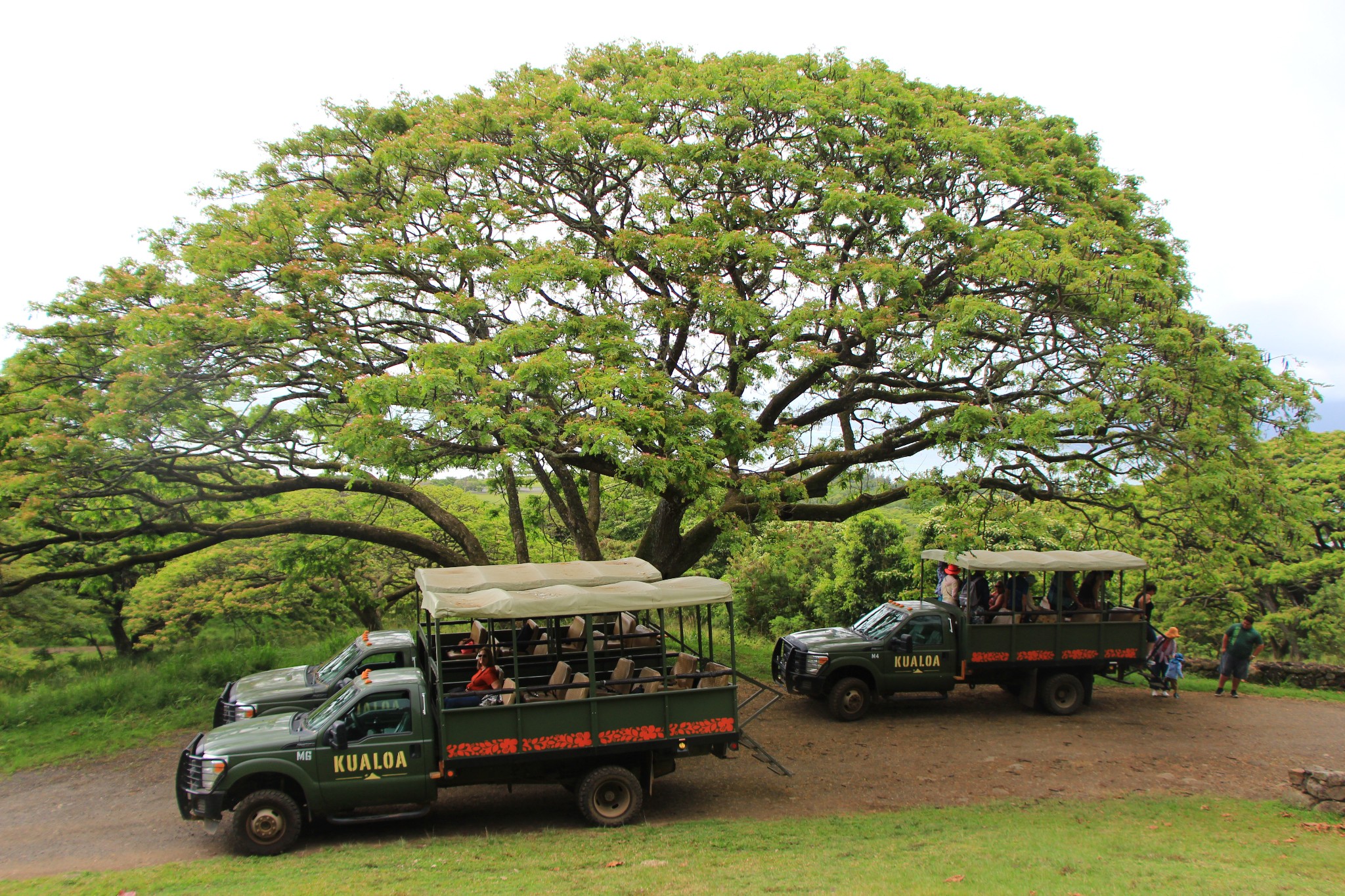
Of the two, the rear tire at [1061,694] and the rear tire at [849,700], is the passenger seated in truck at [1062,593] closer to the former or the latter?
the rear tire at [1061,694]

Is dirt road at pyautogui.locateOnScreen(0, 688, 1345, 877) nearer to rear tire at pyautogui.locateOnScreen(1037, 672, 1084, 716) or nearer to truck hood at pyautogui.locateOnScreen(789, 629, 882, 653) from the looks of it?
rear tire at pyautogui.locateOnScreen(1037, 672, 1084, 716)

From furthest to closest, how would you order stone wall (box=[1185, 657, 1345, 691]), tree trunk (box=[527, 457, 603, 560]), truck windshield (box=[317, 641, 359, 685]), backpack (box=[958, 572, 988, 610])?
stone wall (box=[1185, 657, 1345, 691]) < tree trunk (box=[527, 457, 603, 560]) < backpack (box=[958, 572, 988, 610]) < truck windshield (box=[317, 641, 359, 685])

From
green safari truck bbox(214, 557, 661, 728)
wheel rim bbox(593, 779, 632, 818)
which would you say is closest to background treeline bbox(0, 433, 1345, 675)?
green safari truck bbox(214, 557, 661, 728)

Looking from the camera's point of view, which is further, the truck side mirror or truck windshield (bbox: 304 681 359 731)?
truck windshield (bbox: 304 681 359 731)

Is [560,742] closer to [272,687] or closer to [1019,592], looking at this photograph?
[272,687]

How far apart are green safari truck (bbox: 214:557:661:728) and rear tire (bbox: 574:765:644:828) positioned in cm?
240

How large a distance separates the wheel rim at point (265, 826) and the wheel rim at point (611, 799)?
328cm

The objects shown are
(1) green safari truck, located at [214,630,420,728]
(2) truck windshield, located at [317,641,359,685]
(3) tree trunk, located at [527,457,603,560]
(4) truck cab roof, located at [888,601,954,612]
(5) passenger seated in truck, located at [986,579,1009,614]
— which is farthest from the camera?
(3) tree trunk, located at [527,457,603,560]

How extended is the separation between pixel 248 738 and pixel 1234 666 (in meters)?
17.2

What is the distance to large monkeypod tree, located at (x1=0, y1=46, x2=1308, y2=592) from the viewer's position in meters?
12.6

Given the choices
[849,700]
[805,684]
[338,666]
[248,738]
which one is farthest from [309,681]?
[849,700]

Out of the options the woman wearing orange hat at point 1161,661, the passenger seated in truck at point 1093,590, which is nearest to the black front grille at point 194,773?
the passenger seated in truck at point 1093,590

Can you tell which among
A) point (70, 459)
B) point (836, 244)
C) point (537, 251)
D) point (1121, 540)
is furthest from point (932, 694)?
point (70, 459)

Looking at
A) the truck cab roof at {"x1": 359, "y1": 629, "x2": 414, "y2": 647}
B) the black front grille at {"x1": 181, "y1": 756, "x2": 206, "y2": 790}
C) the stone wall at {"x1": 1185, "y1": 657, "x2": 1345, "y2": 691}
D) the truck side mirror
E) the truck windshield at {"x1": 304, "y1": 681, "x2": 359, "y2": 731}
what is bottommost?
the stone wall at {"x1": 1185, "y1": 657, "x2": 1345, "y2": 691}
